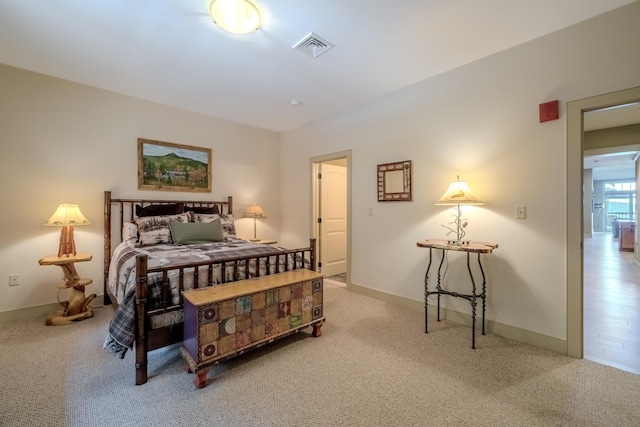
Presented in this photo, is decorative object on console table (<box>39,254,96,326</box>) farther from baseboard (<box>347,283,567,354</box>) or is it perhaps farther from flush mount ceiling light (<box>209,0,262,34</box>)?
baseboard (<box>347,283,567,354</box>)

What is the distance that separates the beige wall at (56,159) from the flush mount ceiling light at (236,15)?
7.51ft

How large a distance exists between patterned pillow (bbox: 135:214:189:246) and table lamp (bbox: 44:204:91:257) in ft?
1.72

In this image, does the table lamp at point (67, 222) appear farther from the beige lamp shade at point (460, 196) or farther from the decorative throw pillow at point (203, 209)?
the beige lamp shade at point (460, 196)

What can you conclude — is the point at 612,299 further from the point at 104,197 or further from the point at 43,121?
the point at 43,121

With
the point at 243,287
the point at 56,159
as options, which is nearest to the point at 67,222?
the point at 56,159

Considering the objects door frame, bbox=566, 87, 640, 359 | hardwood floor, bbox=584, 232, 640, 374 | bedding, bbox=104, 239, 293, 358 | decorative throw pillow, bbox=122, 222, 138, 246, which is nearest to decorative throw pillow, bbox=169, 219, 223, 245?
bedding, bbox=104, 239, 293, 358

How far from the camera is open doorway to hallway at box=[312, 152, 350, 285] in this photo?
457 cm

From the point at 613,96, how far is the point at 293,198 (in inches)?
157

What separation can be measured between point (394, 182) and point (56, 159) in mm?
3934

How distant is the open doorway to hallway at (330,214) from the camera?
4.57m

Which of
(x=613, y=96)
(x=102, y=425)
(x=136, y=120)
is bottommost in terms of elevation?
(x=102, y=425)

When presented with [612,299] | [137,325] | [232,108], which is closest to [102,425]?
[137,325]

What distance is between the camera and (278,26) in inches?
84.5

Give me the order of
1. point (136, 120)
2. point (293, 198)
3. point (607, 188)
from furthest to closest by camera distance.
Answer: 1. point (607, 188)
2. point (293, 198)
3. point (136, 120)
